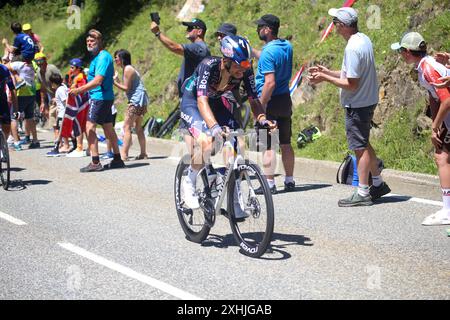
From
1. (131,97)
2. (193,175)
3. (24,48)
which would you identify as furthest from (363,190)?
(24,48)

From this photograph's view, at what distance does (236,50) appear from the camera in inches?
257

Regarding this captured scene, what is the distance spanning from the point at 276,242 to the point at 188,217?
38.1 inches

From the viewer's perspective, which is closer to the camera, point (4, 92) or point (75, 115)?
point (4, 92)

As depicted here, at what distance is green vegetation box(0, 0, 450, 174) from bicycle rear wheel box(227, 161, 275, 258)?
13.8 feet

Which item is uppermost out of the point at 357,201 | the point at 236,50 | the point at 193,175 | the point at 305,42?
the point at 305,42

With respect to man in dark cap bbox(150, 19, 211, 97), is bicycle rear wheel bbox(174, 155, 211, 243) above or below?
below

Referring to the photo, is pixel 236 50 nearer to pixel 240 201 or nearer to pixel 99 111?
pixel 240 201

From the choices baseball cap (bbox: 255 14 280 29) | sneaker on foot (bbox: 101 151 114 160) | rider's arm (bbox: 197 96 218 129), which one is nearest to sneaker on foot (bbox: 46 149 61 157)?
sneaker on foot (bbox: 101 151 114 160)

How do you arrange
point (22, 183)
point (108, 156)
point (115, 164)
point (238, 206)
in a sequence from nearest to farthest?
point (238, 206) < point (22, 183) < point (115, 164) < point (108, 156)

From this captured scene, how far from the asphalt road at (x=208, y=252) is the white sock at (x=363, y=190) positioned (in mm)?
203

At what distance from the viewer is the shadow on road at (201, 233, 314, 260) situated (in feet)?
22.0

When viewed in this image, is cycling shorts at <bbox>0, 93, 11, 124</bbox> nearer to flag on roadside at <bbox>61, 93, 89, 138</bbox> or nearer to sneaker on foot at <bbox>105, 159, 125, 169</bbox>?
sneaker on foot at <bbox>105, 159, 125, 169</bbox>

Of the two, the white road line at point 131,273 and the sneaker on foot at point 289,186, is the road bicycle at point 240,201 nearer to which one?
the white road line at point 131,273
